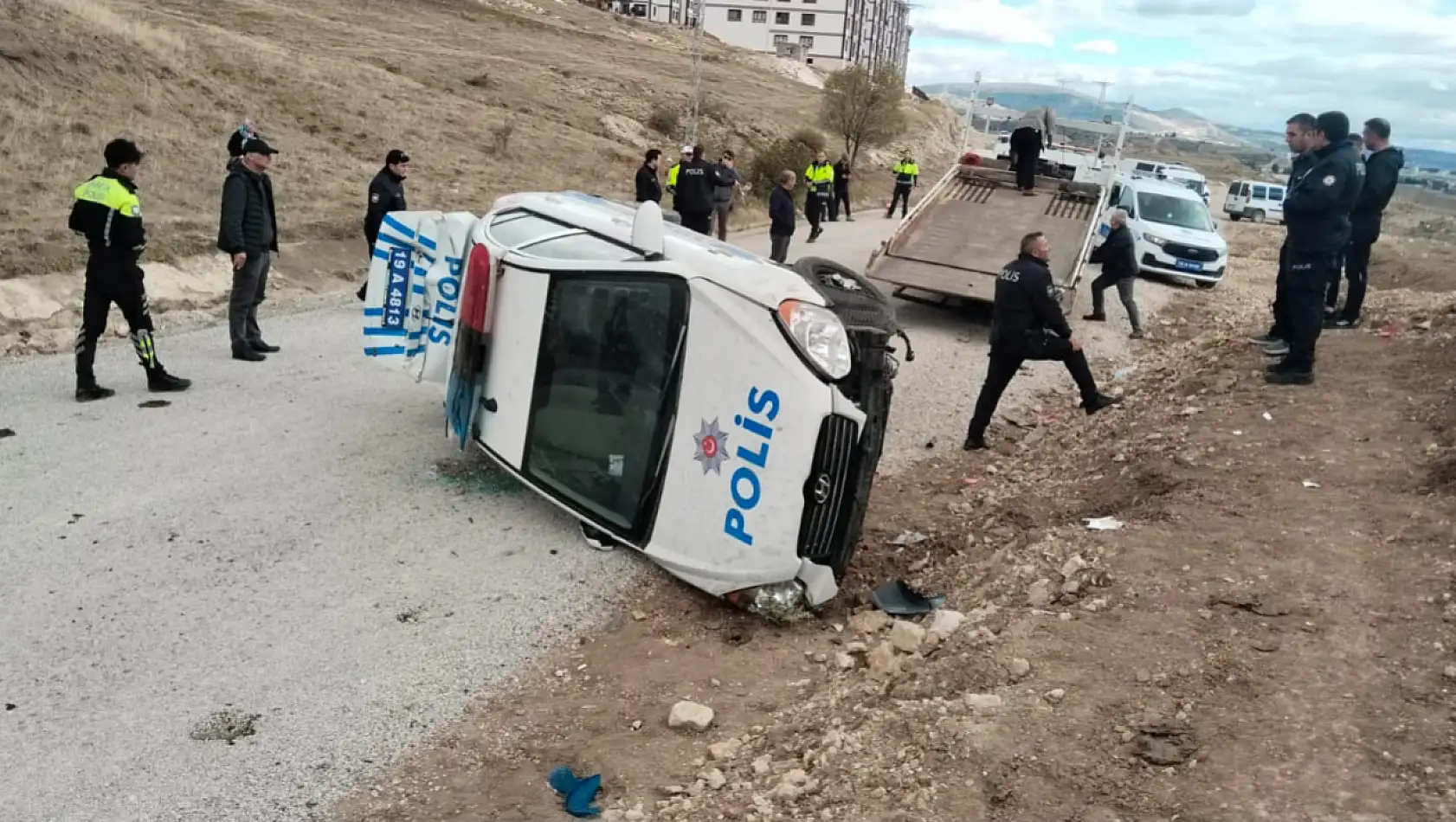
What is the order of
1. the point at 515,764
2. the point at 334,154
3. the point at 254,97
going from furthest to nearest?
the point at 254,97 → the point at 334,154 → the point at 515,764

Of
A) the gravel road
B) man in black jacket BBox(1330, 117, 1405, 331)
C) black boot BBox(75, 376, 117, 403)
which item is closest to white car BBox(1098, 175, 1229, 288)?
man in black jacket BBox(1330, 117, 1405, 331)

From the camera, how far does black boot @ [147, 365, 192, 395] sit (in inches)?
296

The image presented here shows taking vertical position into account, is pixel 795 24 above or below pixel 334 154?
above

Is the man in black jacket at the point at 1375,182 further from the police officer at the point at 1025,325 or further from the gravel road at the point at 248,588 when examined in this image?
the gravel road at the point at 248,588

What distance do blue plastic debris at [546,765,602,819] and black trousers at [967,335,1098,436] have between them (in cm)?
495

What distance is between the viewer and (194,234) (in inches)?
491


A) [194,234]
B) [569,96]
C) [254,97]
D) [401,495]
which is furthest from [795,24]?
[401,495]

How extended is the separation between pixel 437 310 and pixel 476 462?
0.99 m

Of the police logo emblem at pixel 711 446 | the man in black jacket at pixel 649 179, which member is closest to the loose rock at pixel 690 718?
the police logo emblem at pixel 711 446

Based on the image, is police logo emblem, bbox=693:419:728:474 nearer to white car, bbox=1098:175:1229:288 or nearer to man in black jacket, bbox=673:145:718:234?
man in black jacket, bbox=673:145:718:234

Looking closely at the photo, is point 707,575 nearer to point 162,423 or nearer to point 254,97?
point 162,423

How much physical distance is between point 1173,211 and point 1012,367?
13.0 metres

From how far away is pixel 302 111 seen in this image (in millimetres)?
21422

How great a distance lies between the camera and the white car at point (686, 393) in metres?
4.59
